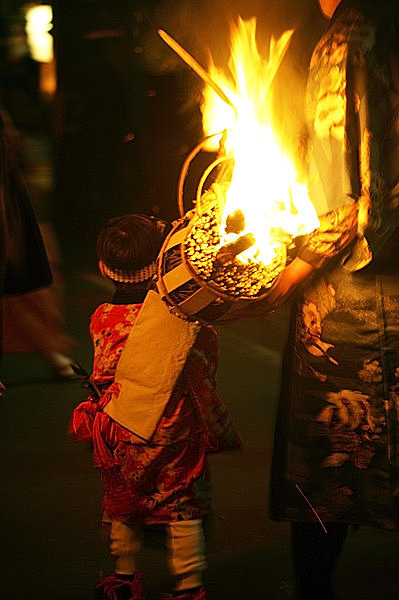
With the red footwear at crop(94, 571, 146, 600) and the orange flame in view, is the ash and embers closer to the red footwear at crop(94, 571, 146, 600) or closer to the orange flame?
the orange flame

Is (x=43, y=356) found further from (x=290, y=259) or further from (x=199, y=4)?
(x=290, y=259)

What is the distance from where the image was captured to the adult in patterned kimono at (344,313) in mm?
2910

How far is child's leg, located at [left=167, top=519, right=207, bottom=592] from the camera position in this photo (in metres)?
3.47

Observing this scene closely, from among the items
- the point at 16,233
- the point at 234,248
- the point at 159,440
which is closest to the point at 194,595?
the point at 159,440

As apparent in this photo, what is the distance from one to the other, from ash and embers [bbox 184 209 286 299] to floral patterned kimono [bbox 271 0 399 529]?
4.6 inches

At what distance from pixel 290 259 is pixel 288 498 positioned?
69 cm

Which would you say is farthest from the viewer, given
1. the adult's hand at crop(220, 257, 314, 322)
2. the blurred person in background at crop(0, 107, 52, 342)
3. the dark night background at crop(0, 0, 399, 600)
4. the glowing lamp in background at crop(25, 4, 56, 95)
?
the glowing lamp in background at crop(25, 4, 56, 95)

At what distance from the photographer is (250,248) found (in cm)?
299

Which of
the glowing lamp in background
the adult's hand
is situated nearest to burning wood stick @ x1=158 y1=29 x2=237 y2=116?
the adult's hand

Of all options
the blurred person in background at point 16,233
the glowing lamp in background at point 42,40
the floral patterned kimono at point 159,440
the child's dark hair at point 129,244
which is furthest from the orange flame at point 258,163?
the glowing lamp in background at point 42,40

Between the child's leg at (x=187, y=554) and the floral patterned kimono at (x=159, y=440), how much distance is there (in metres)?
0.04

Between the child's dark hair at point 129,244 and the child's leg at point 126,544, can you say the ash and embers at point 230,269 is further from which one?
the child's leg at point 126,544

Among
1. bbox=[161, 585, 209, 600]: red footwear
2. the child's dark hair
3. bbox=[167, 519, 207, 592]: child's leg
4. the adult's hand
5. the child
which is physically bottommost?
bbox=[161, 585, 209, 600]: red footwear

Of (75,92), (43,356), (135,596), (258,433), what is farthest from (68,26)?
(135,596)
